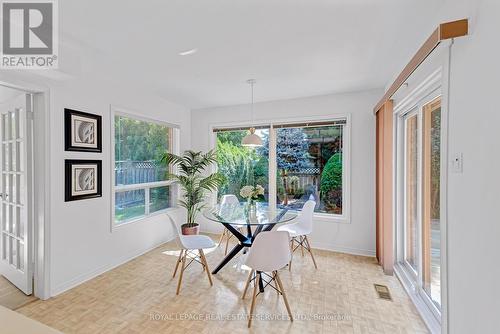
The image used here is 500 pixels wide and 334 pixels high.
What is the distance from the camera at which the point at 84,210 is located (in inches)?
114

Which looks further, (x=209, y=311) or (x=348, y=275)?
(x=348, y=275)

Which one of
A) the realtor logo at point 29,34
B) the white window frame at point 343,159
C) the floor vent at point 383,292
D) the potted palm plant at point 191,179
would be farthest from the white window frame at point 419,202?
the realtor logo at point 29,34

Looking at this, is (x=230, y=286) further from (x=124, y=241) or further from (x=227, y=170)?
(x=227, y=170)

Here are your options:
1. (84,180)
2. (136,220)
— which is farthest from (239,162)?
(84,180)

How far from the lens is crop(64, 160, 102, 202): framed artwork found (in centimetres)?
269

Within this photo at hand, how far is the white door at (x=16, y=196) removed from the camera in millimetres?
2486

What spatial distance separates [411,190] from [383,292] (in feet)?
3.82

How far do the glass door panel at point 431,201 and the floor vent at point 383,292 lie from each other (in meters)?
0.36

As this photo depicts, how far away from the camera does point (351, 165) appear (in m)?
3.77

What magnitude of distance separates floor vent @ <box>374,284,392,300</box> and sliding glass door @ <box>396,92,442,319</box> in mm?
263

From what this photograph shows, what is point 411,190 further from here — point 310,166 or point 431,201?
point 310,166

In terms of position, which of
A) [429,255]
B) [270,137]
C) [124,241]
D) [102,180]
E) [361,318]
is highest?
[270,137]

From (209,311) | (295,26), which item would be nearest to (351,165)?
(295,26)

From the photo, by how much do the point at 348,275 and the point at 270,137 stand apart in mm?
2420
